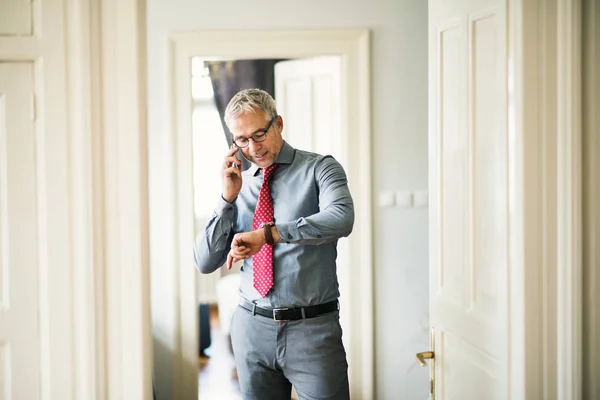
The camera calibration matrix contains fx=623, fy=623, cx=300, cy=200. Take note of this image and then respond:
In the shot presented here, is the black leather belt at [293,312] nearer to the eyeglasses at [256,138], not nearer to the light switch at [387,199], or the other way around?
the eyeglasses at [256,138]

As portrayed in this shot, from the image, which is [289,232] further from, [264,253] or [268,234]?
[264,253]

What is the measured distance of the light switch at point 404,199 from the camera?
3.62 metres

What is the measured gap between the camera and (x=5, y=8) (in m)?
1.74

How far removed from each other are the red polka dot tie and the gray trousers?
117 mm

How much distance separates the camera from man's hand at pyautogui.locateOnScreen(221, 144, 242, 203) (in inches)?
82.9

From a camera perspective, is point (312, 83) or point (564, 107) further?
point (312, 83)

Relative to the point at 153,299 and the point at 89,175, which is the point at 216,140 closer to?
the point at 153,299

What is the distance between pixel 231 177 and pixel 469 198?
0.84m

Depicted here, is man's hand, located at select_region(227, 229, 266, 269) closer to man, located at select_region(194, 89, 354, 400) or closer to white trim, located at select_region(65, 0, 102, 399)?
man, located at select_region(194, 89, 354, 400)

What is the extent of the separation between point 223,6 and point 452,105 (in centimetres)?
179

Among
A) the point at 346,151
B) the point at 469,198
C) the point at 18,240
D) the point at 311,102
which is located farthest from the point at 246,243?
the point at 311,102

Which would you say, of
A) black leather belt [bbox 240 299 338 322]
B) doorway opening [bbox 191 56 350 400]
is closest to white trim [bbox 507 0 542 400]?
black leather belt [bbox 240 299 338 322]

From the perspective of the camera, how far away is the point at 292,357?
6.81ft

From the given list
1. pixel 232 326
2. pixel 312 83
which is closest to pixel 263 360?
pixel 232 326
